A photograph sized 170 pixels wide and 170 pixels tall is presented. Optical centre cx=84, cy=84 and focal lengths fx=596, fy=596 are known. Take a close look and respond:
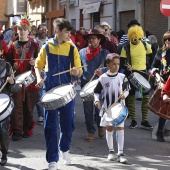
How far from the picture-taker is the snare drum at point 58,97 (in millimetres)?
6879

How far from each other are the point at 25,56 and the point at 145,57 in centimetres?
233

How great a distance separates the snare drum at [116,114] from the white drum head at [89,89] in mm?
616

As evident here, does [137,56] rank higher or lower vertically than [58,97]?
higher

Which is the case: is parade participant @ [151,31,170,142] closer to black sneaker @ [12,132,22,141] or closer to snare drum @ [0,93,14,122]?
black sneaker @ [12,132,22,141]

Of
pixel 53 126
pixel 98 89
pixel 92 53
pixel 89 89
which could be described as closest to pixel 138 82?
pixel 92 53

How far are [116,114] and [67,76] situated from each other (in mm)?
818

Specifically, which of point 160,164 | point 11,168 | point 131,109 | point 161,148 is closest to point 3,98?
point 11,168

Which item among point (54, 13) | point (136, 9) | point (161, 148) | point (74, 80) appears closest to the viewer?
point (74, 80)

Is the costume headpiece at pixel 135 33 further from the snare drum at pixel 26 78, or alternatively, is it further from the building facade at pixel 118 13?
the building facade at pixel 118 13

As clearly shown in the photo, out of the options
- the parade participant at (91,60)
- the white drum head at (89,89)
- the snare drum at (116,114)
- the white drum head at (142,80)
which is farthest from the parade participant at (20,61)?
the snare drum at (116,114)

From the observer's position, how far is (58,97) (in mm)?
6906

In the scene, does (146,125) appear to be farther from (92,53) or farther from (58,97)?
(58,97)

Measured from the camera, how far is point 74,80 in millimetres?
7633

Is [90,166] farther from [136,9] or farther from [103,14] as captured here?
[103,14]
